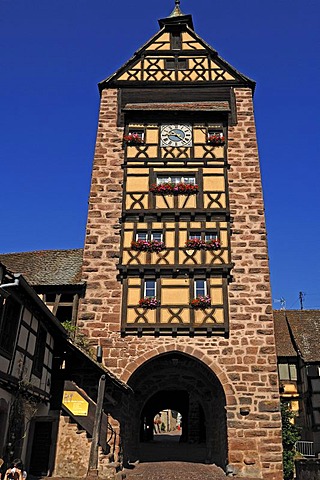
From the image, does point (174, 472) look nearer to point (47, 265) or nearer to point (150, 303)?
point (150, 303)

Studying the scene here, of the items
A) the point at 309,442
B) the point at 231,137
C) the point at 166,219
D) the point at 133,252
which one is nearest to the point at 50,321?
the point at 133,252

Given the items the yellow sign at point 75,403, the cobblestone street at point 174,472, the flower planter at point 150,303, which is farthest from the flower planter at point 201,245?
the cobblestone street at point 174,472

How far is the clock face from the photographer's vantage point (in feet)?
61.4

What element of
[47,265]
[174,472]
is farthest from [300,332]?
[47,265]

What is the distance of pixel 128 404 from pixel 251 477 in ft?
14.9

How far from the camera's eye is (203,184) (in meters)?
17.9

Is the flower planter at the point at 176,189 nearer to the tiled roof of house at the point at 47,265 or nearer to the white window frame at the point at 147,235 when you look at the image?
the white window frame at the point at 147,235

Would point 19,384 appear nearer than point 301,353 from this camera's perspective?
Yes

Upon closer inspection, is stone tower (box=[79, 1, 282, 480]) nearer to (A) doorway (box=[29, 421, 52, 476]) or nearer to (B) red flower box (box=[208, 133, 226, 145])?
(B) red flower box (box=[208, 133, 226, 145])

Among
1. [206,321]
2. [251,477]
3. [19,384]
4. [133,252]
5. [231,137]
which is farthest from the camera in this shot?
[231,137]

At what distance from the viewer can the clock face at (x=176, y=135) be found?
736 inches

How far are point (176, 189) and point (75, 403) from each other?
8.21 meters

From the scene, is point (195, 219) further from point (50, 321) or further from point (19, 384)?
point (19, 384)

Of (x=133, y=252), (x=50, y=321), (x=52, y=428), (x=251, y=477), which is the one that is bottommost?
(x=251, y=477)
